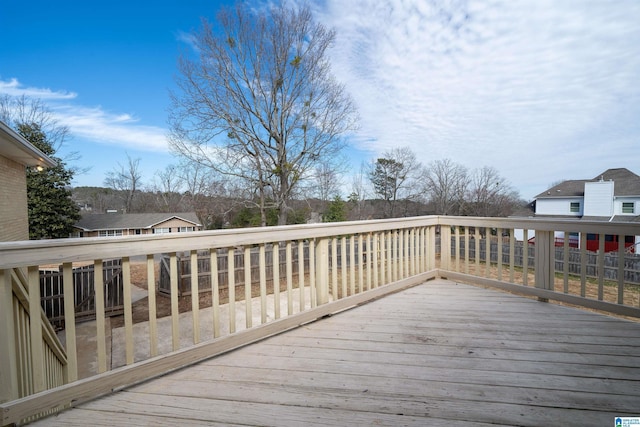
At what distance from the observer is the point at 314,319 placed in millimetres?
2439

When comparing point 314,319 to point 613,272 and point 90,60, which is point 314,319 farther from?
point 613,272

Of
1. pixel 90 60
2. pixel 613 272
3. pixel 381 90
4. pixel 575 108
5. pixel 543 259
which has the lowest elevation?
pixel 613 272

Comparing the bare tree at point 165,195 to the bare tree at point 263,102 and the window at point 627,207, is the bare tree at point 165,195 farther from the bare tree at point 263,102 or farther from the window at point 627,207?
the window at point 627,207

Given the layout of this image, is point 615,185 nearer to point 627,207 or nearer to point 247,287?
point 627,207

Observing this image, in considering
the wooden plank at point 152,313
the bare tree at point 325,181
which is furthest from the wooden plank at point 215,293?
the bare tree at point 325,181

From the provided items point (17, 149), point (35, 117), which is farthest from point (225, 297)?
point (35, 117)

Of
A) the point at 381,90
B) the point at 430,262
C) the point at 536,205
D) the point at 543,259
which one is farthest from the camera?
the point at 536,205

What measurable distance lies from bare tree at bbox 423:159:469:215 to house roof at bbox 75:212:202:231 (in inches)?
675

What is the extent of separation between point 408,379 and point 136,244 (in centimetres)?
167

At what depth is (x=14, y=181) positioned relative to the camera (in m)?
6.48

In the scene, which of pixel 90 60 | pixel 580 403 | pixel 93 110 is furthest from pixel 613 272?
pixel 93 110

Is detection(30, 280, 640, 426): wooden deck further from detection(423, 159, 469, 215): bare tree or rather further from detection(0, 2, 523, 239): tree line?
detection(423, 159, 469, 215): bare tree

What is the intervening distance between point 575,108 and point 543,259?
25.1 feet

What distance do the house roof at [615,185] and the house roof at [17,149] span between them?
2414 centimetres
